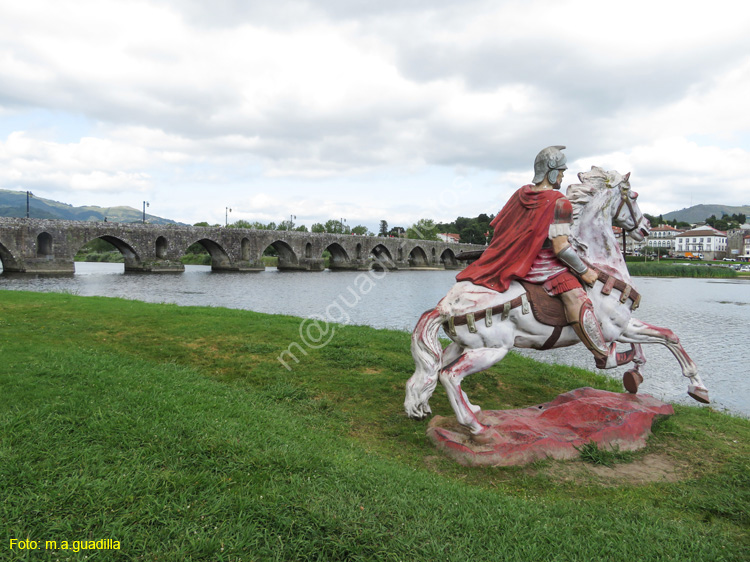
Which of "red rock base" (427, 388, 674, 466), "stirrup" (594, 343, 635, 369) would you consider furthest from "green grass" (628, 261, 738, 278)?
"red rock base" (427, 388, 674, 466)

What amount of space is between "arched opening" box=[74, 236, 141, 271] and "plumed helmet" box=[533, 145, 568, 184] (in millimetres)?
42040

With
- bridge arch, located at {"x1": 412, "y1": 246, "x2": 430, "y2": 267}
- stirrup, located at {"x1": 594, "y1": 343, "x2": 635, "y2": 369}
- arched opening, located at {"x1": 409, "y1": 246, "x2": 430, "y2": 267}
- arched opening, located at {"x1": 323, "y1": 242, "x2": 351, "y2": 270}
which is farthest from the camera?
arched opening, located at {"x1": 409, "y1": 246, "x2": 430, "y2": 267}

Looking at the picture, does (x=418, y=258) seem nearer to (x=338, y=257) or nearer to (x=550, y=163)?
(x=338, y=257)

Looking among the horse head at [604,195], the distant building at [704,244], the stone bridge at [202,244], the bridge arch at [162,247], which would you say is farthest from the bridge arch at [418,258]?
the horse head at [604,195]

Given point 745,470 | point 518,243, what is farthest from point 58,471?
point 745,470

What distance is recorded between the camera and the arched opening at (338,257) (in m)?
64.3

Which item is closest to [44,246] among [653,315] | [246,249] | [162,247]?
[162,247]

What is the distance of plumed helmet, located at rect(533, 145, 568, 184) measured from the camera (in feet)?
16.6

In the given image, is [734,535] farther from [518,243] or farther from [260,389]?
[260,389]

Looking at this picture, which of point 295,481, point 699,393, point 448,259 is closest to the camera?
point 295,481

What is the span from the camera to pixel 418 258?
257 feet

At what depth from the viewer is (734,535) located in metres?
3.31

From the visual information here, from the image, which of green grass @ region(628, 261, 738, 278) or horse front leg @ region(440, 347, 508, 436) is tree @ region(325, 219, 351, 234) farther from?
horse front leg @ region(440, 347, 508, 436)

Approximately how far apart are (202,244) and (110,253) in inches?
1466
